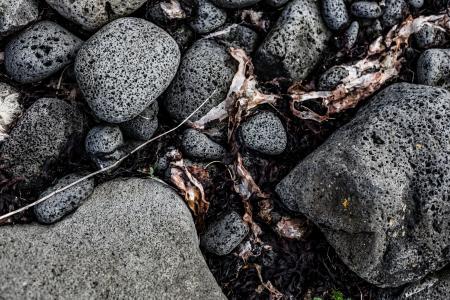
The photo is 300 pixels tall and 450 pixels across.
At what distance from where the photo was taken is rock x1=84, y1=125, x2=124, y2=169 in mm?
3967

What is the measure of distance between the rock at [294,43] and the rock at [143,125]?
1.00 m

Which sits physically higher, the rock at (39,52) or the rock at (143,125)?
the rock at (39,52)

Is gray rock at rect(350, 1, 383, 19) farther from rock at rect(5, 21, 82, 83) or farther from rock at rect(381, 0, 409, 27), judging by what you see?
rock at rect(5, 21, 82, 83)

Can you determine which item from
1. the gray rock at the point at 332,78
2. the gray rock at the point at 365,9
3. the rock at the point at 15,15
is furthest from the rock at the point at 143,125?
the gray rock at the point at 365,9

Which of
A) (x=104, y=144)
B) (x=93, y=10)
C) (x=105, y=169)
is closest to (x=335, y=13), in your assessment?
(x=93, y=10)

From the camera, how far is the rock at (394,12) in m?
4.39

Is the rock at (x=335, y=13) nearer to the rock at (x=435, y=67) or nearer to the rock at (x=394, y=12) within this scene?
the rock at (x=394, y=12)

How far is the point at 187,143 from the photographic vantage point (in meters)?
4.25

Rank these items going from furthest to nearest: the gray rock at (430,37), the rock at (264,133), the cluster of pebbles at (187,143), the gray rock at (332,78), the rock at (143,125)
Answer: the gray rock at (430,37) < the gray rock at (332,78) < the rock at (264,133) < the rock at (143,125) < the cluster of pebbles at (187,143)

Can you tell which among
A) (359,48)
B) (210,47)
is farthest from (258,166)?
(359,48)

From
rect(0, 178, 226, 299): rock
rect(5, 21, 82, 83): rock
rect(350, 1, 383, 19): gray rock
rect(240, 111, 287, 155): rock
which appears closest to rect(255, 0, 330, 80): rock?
rect(350, 1, 383, 19): gray rock

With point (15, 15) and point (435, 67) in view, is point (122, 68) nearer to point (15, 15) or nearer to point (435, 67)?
point (15, 15)

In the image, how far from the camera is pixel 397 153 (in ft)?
12.7

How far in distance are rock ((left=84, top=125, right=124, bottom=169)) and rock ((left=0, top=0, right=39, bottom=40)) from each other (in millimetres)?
1020
